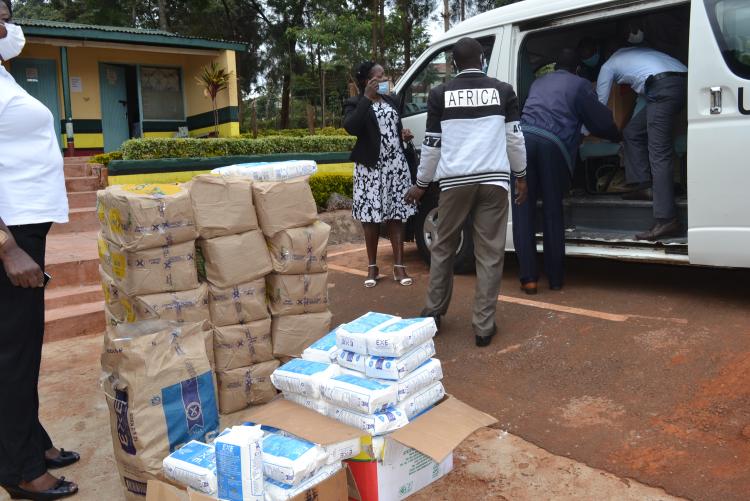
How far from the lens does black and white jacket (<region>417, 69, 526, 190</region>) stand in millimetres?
4371

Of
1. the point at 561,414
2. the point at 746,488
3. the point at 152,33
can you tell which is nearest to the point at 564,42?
the point at 561,414

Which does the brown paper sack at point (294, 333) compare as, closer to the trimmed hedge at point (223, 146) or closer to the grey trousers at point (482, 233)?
the grey trousers at point (482, 233)

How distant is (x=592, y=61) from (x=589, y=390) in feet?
11.7

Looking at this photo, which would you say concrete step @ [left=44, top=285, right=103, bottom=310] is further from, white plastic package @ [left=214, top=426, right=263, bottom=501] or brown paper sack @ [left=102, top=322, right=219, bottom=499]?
white plastic package @ [left=214, top=426, right=263, bottom=501]

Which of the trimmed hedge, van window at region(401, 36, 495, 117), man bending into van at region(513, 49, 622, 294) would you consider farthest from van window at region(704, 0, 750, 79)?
the trimmed hedge

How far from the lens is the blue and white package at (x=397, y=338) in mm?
2975

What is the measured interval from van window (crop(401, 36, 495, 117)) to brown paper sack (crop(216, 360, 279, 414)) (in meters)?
3.48

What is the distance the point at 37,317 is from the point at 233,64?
14016 millimetres

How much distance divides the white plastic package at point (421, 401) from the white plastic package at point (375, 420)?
61mm

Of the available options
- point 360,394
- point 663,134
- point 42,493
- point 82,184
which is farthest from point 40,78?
point 360,394

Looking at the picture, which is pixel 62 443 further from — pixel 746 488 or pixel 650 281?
pixel 650 281

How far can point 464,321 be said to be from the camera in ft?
16.9

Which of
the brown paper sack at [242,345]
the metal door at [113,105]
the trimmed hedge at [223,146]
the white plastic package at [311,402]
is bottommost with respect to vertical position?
the white plastic package at [311,402]

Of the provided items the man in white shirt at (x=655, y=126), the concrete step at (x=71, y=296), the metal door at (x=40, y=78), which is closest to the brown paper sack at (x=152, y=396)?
the concrete step at (x=71, y=296)
